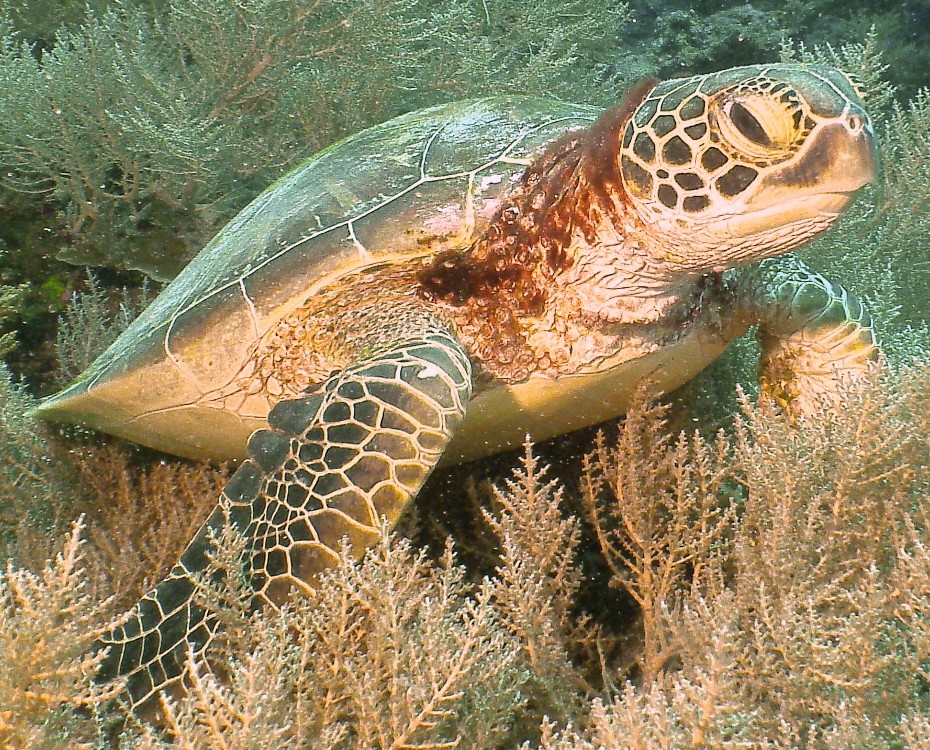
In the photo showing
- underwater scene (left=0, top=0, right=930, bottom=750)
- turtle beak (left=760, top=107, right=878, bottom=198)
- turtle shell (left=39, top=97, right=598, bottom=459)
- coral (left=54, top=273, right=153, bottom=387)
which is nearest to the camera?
underwater scene (left=0, top=0, right=930, bottom=750)

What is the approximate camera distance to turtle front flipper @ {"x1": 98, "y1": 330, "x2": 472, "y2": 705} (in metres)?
1.43

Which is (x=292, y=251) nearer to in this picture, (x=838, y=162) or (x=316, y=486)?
(x=316, y=486)

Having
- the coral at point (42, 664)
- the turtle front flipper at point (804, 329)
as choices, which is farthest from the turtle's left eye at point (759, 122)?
the coral at point (42, 664)

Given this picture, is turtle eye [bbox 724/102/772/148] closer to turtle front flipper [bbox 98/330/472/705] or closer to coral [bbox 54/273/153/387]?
turtle front flipper [bbox 98/330/472/705]

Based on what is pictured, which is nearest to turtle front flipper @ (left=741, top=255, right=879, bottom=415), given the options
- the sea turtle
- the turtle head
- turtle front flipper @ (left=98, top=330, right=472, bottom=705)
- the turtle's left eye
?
the sea turtle

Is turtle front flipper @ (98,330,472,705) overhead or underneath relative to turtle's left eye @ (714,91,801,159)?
underneath

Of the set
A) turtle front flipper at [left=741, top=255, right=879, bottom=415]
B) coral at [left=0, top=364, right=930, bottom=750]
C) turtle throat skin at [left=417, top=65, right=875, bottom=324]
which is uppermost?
turtle throat skin at [left=417, top=65, right=875, bottom=324]

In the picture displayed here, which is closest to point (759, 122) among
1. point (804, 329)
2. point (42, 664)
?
point (804, 329)

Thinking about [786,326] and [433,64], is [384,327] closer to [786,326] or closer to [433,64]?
[786,326]

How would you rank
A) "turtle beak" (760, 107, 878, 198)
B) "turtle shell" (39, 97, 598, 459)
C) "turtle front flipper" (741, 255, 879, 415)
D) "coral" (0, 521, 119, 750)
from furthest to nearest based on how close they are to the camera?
"turtle front flipper" (741, 255, 879, 415) → "turtle shell" (39, 97, 598, 459) → "turtle beak" (760, 107, 878, 198) → "coral" (0, 521, 119, 750)

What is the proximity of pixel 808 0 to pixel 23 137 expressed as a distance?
7.53 meters

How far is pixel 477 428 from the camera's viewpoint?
78.5 inches

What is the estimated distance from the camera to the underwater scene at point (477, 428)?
104cm

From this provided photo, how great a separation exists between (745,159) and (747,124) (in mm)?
70
